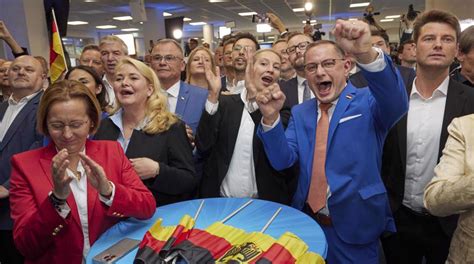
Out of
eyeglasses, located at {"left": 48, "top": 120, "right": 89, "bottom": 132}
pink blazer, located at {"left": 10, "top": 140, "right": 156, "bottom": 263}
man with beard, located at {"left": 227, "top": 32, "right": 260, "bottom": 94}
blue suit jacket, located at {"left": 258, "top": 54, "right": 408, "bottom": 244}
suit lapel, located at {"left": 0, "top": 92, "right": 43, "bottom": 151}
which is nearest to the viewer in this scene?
pink blazer, located at {"left": 10, "top": 140, "right": 156, "bottom": 263}

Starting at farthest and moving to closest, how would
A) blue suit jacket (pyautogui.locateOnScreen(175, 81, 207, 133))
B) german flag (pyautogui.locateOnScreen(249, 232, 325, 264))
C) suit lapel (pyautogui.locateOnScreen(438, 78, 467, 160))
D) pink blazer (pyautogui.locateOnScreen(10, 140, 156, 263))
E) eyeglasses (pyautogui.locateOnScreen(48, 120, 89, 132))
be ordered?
1. blue suit jacket (pyautogui.locateOnScreen(175, 81, 207, 133))
2. suit lapel (pyautogui.locateOnScreen(438, 78, 467, 160))
3. eyeglasses (pyautogui.locateOnScreen(48, 120, 89, 132))
4. pink blazer (pyautogui.locateOnScreen(10, 140, 156, 263))
5. german flag (pyautogui.locateOnScreen(249, 232, 325, 264))

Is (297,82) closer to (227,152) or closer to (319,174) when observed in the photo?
(227,152)

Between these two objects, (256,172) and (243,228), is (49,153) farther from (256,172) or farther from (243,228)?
(256,172)

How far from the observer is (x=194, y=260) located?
1239 millimetres

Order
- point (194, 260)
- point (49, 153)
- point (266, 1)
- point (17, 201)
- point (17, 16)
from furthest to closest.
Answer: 1. point (266, 1)
2. point (17, 16)
3. point (49, 153)
4. point (17, 201)
5. point (194, 260)

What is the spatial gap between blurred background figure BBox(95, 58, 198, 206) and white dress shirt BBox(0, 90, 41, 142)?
3.18 ft

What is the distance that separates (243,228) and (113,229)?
58 cm

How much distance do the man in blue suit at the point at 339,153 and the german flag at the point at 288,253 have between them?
56 cm

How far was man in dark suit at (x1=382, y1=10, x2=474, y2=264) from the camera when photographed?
78.6 inches

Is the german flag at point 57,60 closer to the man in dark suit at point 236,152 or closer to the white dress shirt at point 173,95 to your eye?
the white dress shirt at point 173,95

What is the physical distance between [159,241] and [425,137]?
59.8 inches

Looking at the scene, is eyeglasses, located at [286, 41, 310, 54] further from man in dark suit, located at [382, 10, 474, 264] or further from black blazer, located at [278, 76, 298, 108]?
man in dark suit, located at [382, 10, 474, 264]

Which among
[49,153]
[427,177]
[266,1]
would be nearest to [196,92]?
[49,153]

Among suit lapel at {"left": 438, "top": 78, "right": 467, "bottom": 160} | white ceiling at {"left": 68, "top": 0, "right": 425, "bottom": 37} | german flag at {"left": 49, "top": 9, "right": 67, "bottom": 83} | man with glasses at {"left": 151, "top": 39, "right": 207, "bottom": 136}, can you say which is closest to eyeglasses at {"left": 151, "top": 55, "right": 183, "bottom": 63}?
man with glasses at {"left": 151, "top": 39, "right": 207, "bottom": 136}
